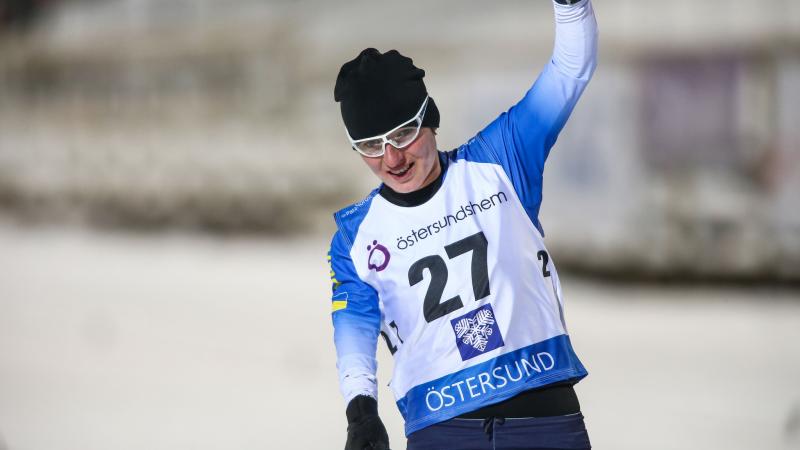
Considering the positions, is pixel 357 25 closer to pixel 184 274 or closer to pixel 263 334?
pixel 184 274

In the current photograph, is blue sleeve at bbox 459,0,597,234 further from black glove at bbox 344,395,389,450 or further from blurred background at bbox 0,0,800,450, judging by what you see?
blurred background at bbox 0,0,800,450

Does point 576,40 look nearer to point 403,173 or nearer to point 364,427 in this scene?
point 403,173

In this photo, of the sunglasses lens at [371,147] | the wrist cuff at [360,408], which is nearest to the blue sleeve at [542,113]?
the sunglasses lens at [371,147]

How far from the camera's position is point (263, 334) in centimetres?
751

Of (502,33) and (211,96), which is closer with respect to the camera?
(502,33)

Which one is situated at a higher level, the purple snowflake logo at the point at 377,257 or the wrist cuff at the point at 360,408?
the purple snowflake logo at the point at 377,257

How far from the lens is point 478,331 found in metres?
2.28

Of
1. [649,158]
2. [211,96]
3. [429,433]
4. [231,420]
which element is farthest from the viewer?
[211,96]

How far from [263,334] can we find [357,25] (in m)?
4.18

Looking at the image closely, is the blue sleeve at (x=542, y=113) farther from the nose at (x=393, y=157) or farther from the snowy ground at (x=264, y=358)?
the snowy ground at (x=264, y=358)

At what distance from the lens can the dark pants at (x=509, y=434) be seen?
223cm

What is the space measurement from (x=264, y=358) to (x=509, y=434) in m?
4.86

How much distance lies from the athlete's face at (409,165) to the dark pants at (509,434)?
0.56m

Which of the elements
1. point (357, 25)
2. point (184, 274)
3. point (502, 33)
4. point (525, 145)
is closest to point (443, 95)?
point (502, 33)
